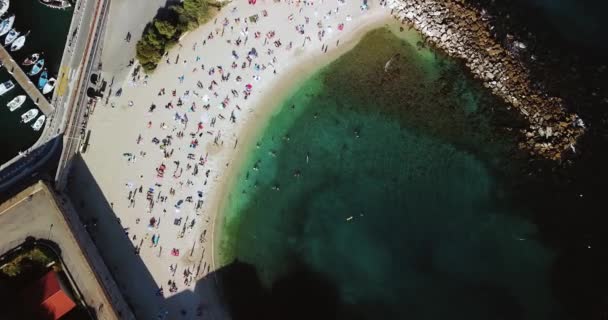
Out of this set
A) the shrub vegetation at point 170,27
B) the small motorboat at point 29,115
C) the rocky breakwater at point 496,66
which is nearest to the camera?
the shrub vegetation at point 170,27

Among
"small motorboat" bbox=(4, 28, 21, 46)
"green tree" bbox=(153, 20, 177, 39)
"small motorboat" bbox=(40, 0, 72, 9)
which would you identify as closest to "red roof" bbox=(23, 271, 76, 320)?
"small motorboat" bbox=(4, 28, 21, 46)

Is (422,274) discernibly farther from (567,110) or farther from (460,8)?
(460,8)

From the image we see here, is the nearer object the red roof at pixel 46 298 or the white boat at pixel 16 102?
the red roof at pixel 46 298

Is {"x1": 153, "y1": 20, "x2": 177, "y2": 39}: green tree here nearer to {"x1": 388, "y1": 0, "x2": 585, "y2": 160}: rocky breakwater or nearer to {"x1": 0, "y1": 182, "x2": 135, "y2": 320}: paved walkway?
{"x1": 0, "y1": 182, "x2": 135, "y2": 320}: paved walkway

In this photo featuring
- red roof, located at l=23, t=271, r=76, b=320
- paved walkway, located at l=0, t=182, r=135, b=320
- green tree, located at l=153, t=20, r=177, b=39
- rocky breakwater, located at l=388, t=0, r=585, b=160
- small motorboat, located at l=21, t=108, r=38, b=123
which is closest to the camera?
red roof, located at l=23, t=271, r=76, b=320

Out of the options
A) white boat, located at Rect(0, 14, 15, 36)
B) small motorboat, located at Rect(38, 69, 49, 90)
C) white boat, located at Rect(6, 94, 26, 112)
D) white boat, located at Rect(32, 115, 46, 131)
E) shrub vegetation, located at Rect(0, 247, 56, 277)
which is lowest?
shrub vegetation, located at Rect(0, 247, 56, 277)

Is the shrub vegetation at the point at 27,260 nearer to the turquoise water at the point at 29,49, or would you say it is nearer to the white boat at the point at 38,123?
the turquoise water at the point at 29,49

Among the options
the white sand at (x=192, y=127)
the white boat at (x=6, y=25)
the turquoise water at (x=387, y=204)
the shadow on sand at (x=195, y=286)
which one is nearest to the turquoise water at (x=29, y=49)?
the white boat at (x=6, y=25)

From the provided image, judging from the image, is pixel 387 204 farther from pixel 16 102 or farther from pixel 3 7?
pixel 3 7
